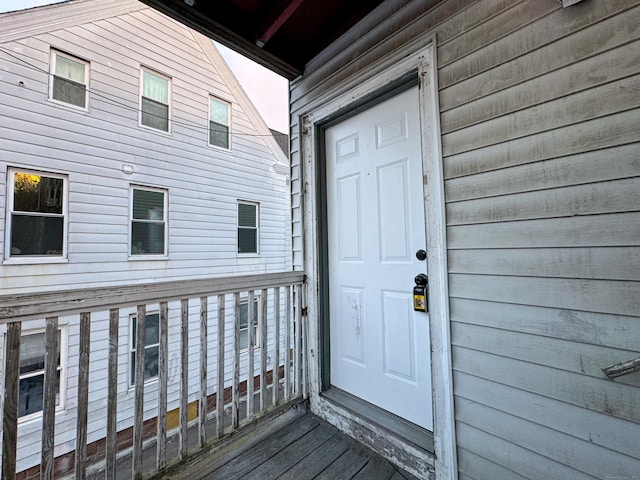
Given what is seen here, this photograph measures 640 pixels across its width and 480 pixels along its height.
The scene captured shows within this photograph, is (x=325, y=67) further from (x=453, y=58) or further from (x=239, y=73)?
(x=239, y=73)

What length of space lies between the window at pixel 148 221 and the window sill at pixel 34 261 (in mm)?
634

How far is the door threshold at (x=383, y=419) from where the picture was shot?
1342 mm

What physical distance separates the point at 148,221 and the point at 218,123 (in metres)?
1.83

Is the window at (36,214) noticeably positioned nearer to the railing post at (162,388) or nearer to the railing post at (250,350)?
the railing post at (162,388)

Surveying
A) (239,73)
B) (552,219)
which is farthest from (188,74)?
(552,219)

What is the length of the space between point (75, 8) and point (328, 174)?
10.6 feet

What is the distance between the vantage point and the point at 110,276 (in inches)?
118

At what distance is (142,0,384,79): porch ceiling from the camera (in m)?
1.52

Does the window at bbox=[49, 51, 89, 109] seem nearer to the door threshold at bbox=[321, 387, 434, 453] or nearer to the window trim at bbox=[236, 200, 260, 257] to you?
the window trim at bbox=[236, 200, 260, 257]

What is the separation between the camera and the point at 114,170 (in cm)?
304

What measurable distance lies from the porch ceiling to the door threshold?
2.36 metres

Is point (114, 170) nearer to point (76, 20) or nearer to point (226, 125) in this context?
point (76, 20)

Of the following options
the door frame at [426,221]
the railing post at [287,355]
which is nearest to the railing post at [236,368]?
the railing post at [287,355]

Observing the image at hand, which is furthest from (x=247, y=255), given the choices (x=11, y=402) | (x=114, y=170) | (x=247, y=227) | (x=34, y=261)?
(x=11, y=402)
